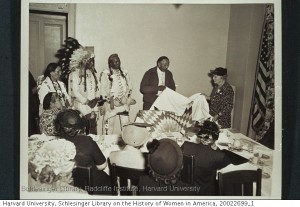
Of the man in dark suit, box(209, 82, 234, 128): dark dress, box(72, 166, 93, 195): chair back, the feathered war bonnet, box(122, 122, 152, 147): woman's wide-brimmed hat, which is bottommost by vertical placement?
box(72, 166, 93, 195): chair back

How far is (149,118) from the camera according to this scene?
1174mm

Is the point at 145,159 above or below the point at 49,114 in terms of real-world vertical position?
below

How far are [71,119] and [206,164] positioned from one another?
0.40 metres

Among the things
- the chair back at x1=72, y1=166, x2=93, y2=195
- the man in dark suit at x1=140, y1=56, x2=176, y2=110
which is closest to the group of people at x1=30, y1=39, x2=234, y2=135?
the man in dark suit at x1=140, y1=56, x2=176, y2=110

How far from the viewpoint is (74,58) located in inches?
45.9

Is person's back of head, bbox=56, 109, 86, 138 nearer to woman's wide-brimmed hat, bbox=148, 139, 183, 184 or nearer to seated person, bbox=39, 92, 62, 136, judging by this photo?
seated person, bbox=39, 92, 62, 136

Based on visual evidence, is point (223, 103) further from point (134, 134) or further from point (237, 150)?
point (134, 134)

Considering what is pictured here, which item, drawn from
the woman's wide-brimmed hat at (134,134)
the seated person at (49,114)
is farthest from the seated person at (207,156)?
Answer: the seated person at (49,114)

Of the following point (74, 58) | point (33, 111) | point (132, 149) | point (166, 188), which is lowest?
point (166, 188)

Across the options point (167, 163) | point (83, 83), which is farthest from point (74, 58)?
point (167, 163)

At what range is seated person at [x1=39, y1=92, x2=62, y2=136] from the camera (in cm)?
117

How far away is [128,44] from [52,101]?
0.26 metres

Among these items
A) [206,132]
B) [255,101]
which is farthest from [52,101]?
[255,101]

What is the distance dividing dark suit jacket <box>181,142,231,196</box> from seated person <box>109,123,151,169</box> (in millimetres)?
118
